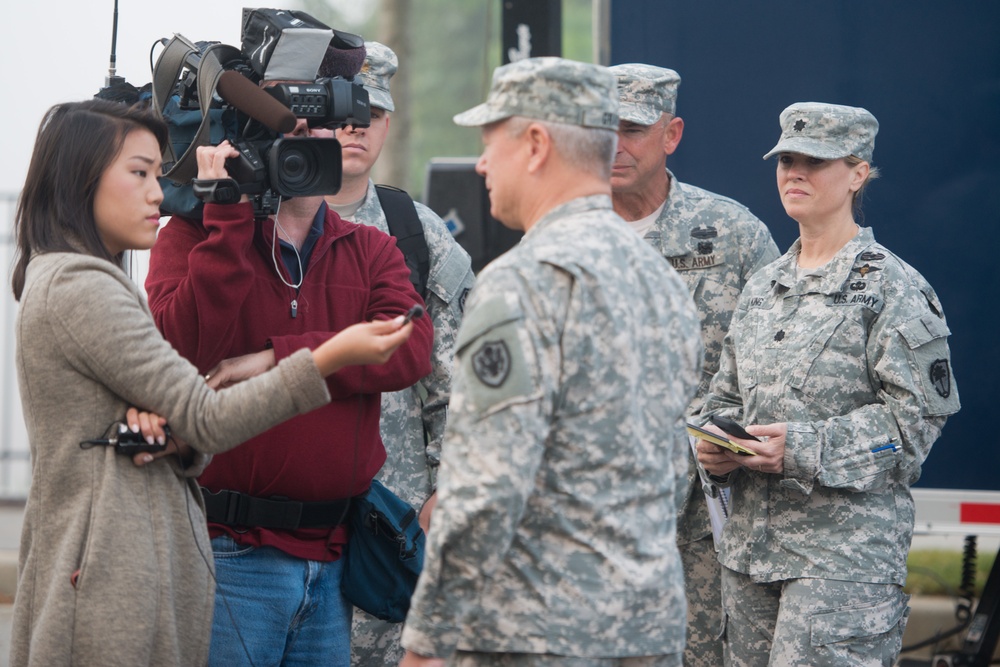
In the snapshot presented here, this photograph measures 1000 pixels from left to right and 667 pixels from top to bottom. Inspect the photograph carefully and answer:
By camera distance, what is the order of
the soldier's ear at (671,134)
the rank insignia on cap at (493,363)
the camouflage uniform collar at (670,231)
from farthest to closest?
the soldier's ear at (671,134), the camouflage uniform collar at (670,231), the rank insignia on cap at (493,363)

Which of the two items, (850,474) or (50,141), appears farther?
(850,474)

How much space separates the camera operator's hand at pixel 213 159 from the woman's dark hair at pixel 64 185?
→ 0.61ft

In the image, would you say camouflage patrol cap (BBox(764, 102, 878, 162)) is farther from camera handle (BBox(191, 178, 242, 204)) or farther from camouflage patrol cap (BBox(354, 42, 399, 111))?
camera handle (BBox(191, 178, 242, 204))

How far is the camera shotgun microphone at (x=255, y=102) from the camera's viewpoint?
253 centimetres

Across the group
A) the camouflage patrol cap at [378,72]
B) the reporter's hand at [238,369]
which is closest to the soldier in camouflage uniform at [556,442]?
the reporter's hand at [238,369]

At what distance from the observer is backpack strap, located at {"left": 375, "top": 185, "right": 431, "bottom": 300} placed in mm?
3537

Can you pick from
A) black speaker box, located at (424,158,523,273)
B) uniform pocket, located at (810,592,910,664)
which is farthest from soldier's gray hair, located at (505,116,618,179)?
black speaker box, located at (424,158,523,273)

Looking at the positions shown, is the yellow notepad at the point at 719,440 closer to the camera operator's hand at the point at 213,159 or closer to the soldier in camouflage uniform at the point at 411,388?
the soldier in camouflage uniform at the point at 411,388

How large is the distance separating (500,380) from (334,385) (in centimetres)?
76

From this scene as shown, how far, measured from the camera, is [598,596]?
2021 mm

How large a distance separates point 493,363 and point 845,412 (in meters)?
1.62

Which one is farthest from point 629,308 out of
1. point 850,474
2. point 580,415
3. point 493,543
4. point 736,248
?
point 736,248

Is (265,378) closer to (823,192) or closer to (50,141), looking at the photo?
(50,141)

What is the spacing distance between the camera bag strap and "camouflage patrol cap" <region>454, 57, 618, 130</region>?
739 millimetres
